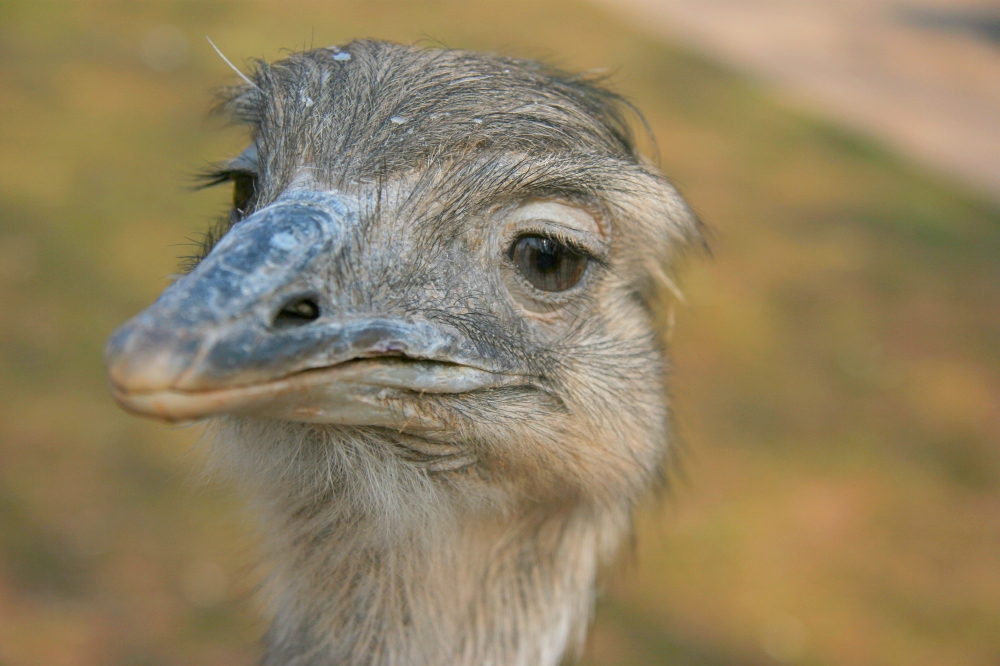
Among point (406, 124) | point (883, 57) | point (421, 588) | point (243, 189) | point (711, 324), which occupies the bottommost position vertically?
point (711, 324)

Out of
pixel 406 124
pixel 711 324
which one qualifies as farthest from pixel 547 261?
pixel 711 324

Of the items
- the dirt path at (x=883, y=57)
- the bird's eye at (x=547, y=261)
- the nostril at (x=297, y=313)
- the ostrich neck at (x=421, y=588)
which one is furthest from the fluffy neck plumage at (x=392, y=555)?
the dirt path at (x=883, y=57)

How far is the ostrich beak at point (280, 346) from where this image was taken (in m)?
1.11

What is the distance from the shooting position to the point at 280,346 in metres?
1.18

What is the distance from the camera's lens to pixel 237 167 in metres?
1.82

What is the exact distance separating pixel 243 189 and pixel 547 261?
2.06 ft

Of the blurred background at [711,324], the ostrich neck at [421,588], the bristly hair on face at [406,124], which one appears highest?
the bristly hair on face at [406,124]

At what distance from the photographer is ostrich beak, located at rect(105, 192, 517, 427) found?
111 cm

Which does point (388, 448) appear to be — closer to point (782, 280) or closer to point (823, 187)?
point (782, 280)

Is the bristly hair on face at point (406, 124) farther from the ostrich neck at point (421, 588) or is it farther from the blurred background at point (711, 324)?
the ostrich neck at point (421, 588)

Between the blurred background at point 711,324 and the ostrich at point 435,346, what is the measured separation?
0.38 meters

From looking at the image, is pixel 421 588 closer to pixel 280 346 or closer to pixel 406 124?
pixel 280 346

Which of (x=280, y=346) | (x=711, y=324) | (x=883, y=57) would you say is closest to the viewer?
(x=280, y=346)

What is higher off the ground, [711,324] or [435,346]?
[435,346]
